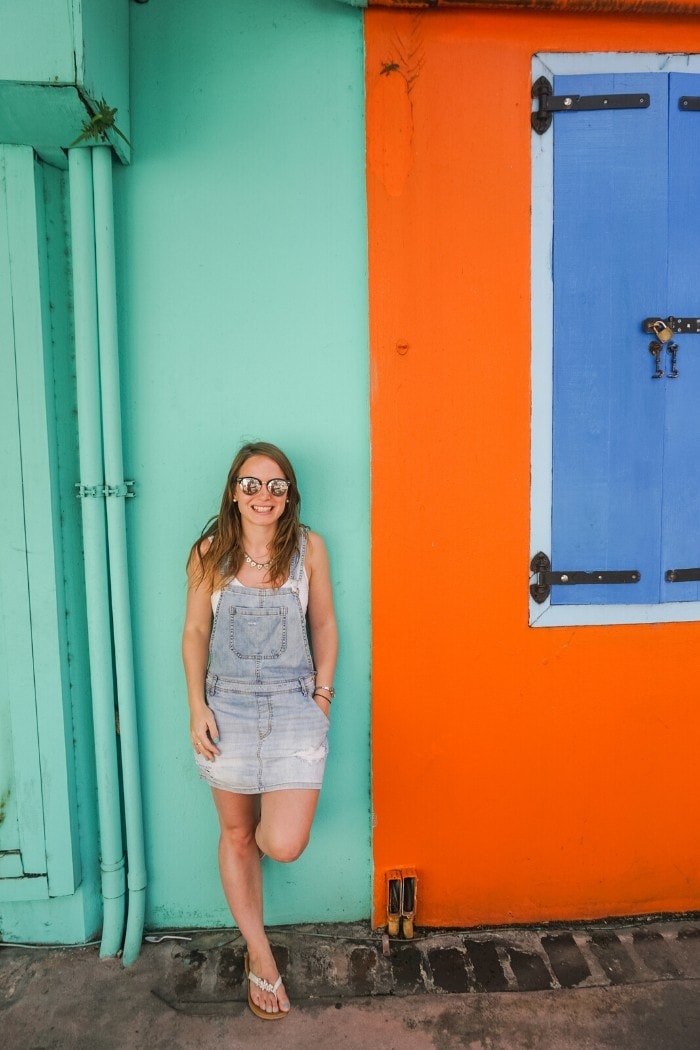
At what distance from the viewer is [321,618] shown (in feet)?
8.20

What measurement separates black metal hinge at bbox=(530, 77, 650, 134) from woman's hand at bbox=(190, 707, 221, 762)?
250 cm

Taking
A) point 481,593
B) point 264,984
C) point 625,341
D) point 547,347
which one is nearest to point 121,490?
point 481,593

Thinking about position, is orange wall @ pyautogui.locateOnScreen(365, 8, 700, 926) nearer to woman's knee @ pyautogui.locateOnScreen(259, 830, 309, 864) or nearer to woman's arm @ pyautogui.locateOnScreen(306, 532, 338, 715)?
woman's arm @ pyautogui.locateOnScreen(306, 532, 338, 715)

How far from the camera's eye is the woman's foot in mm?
2379

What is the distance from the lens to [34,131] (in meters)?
2.26

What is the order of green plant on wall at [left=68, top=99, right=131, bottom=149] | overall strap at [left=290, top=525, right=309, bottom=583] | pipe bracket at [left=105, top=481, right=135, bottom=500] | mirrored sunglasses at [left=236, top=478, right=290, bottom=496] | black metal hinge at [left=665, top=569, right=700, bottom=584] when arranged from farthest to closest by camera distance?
black metal hinge at [left=665, top=569, right=700, bottom=584]
pipe bracket at [left=105, top=481, right=135, bottom=500]
overall strap at [left=290, top=525, right=309, bottom=583]
mirrored sunglasses at [left=236, top=478, right=290, bottom=496]
green plant on wall at [left=68, top=99, right=131, bottom=149]

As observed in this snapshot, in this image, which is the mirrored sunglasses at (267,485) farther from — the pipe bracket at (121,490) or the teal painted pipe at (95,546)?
the teal painted pipe at (95,546)

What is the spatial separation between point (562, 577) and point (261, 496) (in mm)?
1268

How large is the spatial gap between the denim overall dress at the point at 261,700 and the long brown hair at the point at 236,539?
6 cm

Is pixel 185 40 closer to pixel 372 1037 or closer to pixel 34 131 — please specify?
pixel 34 131

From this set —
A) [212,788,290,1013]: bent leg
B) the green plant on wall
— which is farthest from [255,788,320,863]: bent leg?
the green plant on wall

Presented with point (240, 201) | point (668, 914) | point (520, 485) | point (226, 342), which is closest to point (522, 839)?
point (668, 914)

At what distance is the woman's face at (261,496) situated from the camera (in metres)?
2.30

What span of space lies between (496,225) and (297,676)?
6.10 feet
